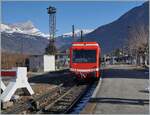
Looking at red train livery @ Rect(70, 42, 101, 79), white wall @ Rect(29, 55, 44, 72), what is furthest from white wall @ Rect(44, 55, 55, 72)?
red train livery @ Rect(70, 42, 101, 79)

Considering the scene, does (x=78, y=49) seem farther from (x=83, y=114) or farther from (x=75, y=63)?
(x=83, y=114)

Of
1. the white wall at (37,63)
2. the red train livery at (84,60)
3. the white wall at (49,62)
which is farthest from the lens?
the white wall at (37,63)

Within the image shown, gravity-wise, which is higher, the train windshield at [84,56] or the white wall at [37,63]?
the train windshield at [84,56]

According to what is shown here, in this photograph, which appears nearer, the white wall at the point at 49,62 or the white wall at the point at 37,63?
the white wall at the point at 49,62

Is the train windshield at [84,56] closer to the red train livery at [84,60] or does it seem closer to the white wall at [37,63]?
the red train livery at [84,60]

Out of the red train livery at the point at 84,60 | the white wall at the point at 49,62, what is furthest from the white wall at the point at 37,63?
the red train livery at the point at 84,60

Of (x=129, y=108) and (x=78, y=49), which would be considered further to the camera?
(x=78, y=49)

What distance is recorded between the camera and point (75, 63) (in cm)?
3444

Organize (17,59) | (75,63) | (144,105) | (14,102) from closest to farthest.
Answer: (144,105) < (14,102) < (75,63) < (17,59)

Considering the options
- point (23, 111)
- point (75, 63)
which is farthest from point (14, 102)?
point (75, 63)

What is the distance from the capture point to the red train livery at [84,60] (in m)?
34.3

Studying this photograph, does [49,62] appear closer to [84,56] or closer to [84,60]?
[84,56]

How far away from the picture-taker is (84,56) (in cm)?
3500

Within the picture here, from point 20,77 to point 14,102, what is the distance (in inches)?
71.1
